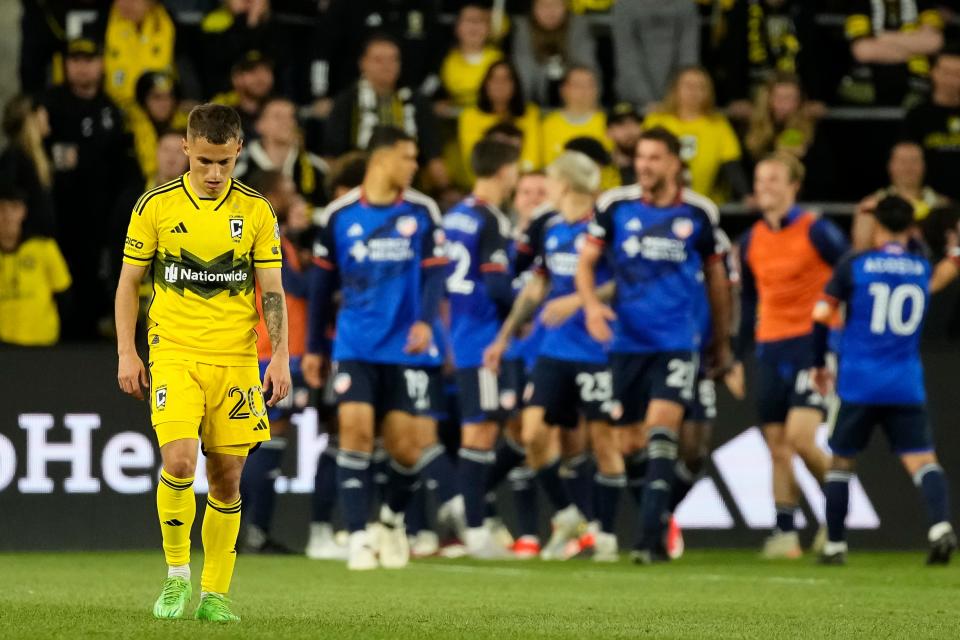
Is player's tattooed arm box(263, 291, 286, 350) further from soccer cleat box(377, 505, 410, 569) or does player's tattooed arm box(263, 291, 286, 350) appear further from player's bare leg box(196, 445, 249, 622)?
soccer cleat box(377, 505, 410, 569)

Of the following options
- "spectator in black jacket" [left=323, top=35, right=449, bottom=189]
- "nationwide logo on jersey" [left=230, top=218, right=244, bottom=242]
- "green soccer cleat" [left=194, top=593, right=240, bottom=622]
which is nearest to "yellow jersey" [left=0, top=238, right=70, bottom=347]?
"spectator in black jacket" [left=323, top=35, right=449, bottom=189]

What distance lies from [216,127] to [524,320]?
5797 mm

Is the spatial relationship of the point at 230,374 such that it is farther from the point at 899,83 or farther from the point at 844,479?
the point at 899,83

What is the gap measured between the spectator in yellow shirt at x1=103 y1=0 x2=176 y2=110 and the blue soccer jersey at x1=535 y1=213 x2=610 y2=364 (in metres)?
4.88

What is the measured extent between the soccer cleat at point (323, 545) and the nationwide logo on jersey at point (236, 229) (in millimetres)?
5602

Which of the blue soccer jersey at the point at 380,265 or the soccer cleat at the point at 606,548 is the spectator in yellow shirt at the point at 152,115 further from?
the soccer cleat at the point at 606,548

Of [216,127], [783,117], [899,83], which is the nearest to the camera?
[216,127]

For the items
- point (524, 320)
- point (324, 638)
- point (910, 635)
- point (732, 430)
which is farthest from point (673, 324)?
point (324, 638)

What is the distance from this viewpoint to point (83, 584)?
1005 cm

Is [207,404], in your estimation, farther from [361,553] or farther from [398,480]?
[398,480]

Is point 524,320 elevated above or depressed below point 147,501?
above

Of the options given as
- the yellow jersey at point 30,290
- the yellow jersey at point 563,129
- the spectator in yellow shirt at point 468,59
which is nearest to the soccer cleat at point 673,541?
the yellow jersey at point 563,129

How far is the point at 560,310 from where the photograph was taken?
40.5ft

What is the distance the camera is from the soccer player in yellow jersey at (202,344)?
Result: 290 inches
